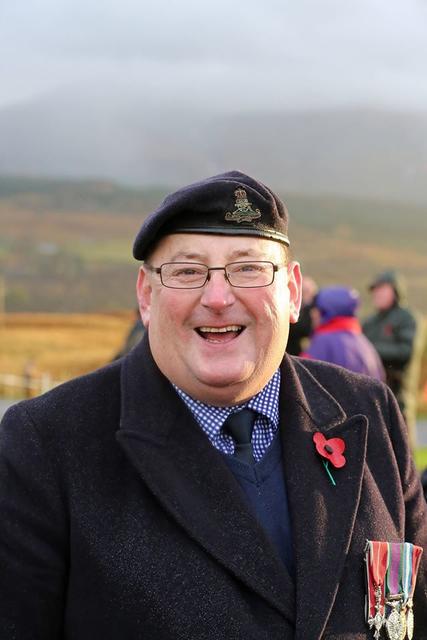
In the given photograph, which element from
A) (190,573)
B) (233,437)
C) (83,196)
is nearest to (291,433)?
(233,437)

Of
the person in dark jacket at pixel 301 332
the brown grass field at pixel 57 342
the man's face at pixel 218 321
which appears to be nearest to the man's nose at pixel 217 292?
the man's face at pixel 218 321

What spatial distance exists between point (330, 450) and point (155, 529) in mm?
459

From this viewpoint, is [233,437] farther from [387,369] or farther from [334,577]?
[387,369]

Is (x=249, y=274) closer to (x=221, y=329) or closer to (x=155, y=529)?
(x=221, y=329)

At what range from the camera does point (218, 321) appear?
1847mm

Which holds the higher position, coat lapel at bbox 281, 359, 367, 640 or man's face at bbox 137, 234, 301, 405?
man's face at bbox 137, 234, 301, 405

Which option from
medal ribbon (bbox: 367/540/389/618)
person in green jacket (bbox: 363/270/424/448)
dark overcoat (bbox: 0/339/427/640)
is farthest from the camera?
person in green jacket (bbox: 363/270/424/448)

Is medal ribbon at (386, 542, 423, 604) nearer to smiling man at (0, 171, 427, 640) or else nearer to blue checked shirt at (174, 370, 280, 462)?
smiling man at (0, 171, 427, 640)

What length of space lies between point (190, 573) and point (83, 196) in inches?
933

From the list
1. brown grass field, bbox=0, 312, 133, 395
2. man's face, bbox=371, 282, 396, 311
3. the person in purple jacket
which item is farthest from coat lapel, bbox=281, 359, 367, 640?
brown grass field, bbox=0, 312, 133, 395

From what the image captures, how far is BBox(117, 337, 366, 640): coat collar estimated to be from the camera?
1836 mm

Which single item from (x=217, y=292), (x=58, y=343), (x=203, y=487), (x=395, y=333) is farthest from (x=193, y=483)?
(x=58, y=343)

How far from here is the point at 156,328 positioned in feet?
6.33

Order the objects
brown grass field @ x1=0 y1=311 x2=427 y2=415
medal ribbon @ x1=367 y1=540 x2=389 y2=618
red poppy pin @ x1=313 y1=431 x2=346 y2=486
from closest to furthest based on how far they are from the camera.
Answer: medal ribbon @ x1=367 y1=540 x2=389 y2=618, red poppy pin @ x1=313 y1=431 x2=346 y2=486, brown grass field @ x1=0 y1=311 x2=427 y2=415
